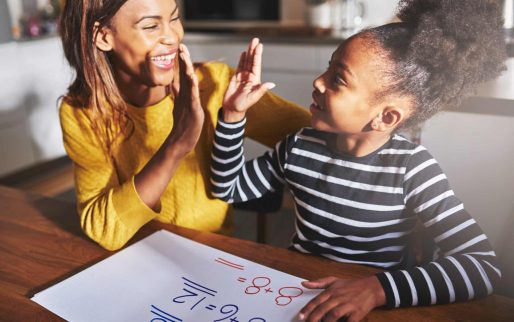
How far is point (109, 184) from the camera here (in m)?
0.82

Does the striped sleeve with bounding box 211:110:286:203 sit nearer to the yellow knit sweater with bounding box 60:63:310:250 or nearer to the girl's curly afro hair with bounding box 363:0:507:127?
the yellow knit sweater with bounding box 60:63:310:250

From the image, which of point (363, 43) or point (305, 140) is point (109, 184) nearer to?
point (305, 140)

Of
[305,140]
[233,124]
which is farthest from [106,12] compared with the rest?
[305,140]

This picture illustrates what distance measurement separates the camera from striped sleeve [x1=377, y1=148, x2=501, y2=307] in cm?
57

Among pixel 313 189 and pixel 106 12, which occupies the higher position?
pixel 106 12

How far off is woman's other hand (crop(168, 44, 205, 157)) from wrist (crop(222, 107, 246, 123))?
6 cm

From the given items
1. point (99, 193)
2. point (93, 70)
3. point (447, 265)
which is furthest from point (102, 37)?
point (447, 265)

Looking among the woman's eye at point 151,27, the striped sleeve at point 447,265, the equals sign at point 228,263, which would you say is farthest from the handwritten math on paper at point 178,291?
the woman's eye at point 151,27

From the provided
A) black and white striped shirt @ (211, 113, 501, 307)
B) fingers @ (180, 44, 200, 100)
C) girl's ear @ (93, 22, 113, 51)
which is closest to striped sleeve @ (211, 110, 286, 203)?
black and white striped shirt @ (211, 113, 501, 307)

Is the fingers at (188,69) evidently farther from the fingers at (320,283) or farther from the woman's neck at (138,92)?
the fingers at (320,283)

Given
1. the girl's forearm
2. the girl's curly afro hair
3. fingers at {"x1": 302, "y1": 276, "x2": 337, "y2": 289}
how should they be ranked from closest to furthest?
1. the girl's curly afro hair
2. fingers at {"x1": 302, "y1": 276, "x2": 337, "y2": 289}
3. the girl's forearm

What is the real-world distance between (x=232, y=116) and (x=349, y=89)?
0.72 feet

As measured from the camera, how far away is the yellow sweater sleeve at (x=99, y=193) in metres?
0.74

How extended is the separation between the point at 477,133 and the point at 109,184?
0.60 meters
